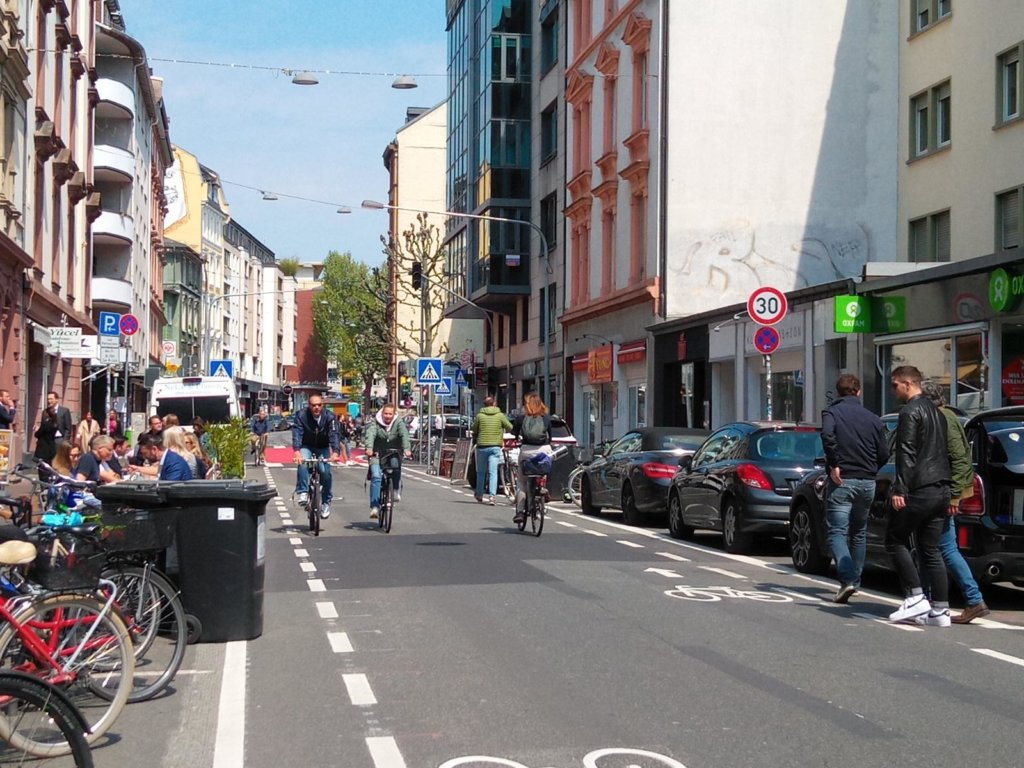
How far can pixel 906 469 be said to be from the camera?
10.5 m

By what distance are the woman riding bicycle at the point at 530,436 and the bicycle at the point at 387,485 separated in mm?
1622

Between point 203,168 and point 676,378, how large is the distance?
7149 centimetres

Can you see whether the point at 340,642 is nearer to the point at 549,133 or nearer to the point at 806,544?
the point at 806,544

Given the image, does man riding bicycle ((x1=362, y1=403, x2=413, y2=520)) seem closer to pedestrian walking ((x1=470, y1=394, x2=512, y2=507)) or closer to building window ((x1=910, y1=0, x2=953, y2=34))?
pedestrian walking ((x1=470, y1=394, x2=512, y2=507))

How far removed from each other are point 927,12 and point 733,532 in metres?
21.5

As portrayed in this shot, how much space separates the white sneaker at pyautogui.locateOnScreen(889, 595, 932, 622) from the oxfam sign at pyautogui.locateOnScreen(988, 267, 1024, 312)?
11388 millimetres

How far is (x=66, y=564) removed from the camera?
6625 millimetres

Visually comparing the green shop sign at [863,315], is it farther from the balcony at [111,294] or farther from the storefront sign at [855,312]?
the balcony at [111,294]

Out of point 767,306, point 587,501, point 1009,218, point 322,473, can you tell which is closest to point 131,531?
point 322,473

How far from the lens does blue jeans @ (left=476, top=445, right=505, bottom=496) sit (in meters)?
23.0

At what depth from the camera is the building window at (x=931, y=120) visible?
105 ft

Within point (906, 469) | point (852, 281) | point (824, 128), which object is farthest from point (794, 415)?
point (906, 469)

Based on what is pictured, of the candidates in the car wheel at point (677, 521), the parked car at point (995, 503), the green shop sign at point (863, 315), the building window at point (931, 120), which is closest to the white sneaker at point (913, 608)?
the parked car at point (995, 503)

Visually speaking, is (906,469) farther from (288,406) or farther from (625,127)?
(288,406)
